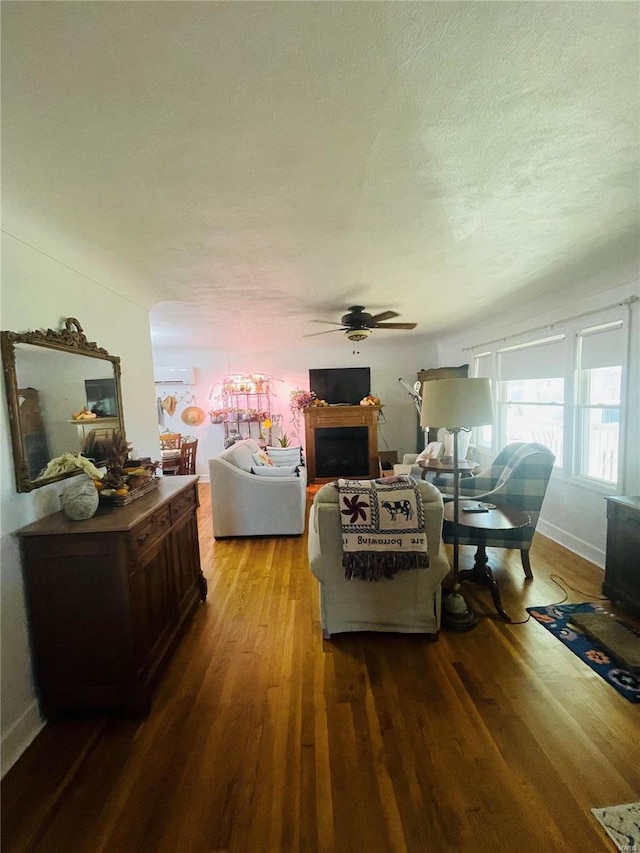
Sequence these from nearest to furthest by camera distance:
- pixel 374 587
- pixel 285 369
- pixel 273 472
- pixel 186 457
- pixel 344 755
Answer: pixel 344 755, pixel 374 587, pixel 273 472, pixel 186 457, pixel 285 369

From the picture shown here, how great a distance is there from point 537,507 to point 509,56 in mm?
2907

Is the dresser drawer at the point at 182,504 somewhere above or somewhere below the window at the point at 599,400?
below

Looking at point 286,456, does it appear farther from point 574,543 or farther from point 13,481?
point 13,481

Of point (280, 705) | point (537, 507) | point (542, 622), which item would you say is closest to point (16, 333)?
point (280, 705)

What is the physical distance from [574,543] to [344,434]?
3.61 metres

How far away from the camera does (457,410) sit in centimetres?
222

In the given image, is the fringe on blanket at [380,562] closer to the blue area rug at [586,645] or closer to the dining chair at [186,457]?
the blue area rug at [586,645]

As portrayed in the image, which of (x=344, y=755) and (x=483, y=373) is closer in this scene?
(x=344, y=755)

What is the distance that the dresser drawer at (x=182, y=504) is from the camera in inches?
88.5

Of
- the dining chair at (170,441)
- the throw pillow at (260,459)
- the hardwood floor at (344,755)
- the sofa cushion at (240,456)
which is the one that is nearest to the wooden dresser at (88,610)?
Answer: the hardwood floor at (344,755)

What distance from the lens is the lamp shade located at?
221cm

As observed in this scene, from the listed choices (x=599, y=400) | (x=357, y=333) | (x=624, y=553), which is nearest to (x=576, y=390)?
(x=599, y=400)

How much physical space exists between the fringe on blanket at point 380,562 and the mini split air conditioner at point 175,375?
536 cm

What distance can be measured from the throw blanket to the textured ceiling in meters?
1.55
